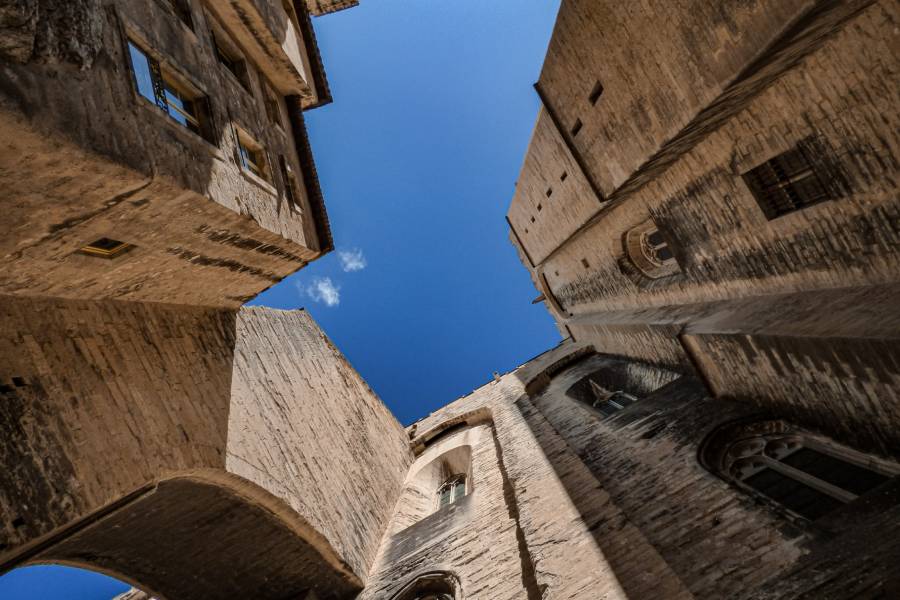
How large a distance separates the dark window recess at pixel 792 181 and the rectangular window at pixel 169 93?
6.44 meters

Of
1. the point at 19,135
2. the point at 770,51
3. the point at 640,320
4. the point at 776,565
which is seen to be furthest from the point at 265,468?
the point at 640,320

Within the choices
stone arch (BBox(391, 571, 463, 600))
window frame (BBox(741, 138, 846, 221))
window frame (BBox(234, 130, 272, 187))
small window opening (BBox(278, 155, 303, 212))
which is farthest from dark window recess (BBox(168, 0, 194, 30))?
stone arch (BBox(391, 571, 463, 600))

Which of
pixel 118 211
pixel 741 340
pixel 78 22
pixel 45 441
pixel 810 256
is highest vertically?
pixel 78 22

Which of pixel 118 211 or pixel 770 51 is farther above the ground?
pixel 118 211

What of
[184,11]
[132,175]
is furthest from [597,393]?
[184,11]

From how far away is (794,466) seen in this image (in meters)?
5.11

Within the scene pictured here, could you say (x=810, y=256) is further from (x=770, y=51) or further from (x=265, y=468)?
(x=265, y=468)

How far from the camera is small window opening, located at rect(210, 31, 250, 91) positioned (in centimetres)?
577

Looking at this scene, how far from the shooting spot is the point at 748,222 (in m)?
5.88

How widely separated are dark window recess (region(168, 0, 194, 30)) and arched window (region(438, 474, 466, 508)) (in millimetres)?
10190

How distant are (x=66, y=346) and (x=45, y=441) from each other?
31.6 inches

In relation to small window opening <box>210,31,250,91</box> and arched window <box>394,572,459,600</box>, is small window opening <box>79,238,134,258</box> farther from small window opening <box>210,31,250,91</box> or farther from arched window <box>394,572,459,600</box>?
arched window <box>394,572,459,600</box>

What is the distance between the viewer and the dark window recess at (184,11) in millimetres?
4688

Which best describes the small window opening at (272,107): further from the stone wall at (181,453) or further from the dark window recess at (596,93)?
the dark window recess at (596,93)
